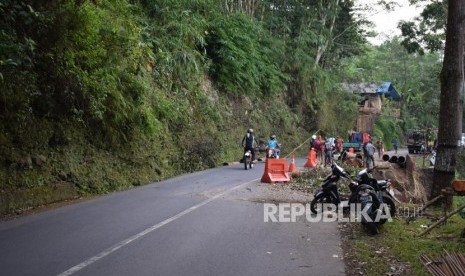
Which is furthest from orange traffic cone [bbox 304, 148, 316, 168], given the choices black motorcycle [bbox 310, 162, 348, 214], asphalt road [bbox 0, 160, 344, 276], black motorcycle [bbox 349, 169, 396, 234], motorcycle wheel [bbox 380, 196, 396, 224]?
motorcycle wheel [bbox 380, 196, 396, 224]

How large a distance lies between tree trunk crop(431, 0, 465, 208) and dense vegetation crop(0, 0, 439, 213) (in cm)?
930

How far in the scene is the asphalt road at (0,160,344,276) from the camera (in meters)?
6.41

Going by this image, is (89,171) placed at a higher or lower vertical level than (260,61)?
lower

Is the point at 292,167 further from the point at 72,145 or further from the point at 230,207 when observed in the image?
the point at 72,145

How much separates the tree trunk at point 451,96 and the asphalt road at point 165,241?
3139 millimetres

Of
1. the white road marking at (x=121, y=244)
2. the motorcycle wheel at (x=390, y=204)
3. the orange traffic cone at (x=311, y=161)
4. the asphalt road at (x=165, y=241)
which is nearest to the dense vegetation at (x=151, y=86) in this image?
the asphalt road at (x=165, y=241)

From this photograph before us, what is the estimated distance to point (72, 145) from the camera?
43.8 ft

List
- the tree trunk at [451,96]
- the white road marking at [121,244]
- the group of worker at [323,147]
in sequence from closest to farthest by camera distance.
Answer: the white road marking at [121,244] → the tree trunk at [451,96] → the group of worker at [323,147]

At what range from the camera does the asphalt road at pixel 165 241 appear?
21.0 feet

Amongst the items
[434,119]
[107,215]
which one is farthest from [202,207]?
[434,119]

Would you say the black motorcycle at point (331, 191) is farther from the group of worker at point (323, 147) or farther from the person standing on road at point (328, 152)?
the person standing on road at point (328, 152)

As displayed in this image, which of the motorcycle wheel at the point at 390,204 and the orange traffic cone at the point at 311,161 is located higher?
the motorcycle wheel at the point at 390,204

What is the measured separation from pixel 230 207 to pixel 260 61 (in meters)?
22.2

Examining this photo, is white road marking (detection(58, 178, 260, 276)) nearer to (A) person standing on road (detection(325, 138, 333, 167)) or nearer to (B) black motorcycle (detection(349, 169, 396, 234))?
(B) black motorcycle (detection(349, 169, 396, 234))
